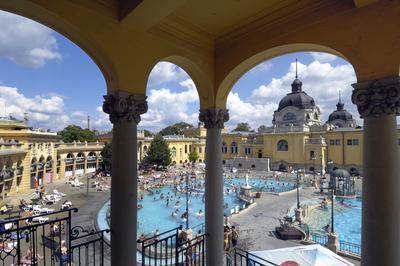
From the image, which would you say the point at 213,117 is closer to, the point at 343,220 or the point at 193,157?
the point at 343,220

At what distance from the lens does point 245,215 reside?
1672cm

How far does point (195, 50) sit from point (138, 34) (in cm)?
107

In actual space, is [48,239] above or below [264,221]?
above

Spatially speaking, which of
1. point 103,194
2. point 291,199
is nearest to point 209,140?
point 291,199

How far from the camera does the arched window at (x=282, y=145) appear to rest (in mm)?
39581

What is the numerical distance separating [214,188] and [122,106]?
2212 millimetres

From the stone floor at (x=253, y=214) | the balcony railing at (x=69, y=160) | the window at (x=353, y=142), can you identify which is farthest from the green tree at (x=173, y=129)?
the window at (x=353, y=142)

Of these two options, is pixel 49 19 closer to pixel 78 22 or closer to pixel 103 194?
pixel 78 22

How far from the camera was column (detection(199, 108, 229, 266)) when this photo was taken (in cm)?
416

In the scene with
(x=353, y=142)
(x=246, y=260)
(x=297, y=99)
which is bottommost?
(x=246, y=260)

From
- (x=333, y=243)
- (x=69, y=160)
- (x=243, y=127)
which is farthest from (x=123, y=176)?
(x=243, y=127)

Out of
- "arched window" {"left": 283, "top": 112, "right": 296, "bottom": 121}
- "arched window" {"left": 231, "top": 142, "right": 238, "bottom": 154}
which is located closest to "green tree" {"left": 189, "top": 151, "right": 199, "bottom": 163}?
"arched window" {"left": 231, "top": 142, "right": 238, "bottom": 154}

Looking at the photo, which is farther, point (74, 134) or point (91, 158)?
point (74, 134)

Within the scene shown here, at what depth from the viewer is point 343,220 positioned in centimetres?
1695
